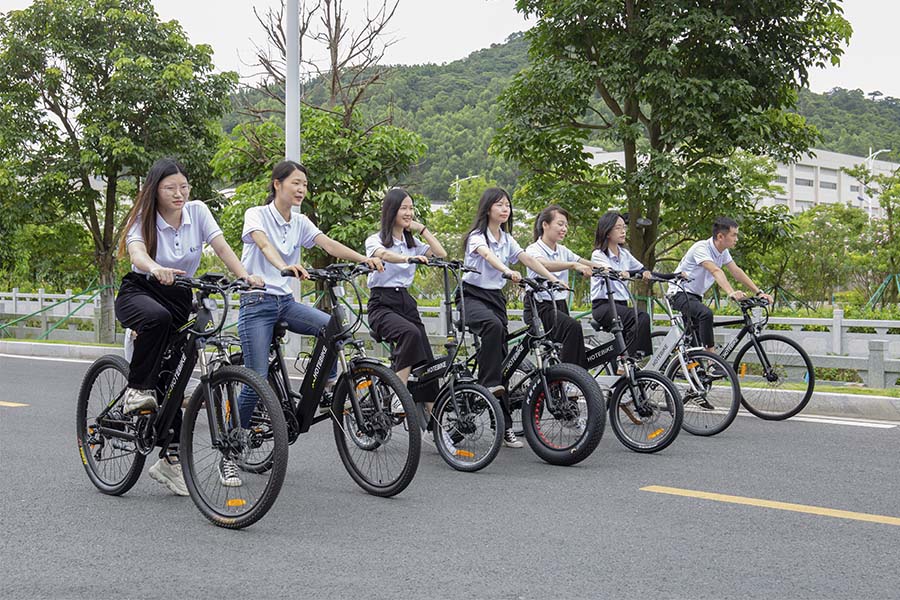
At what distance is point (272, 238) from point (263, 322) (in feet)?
1.91

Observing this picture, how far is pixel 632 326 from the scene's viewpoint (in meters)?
8.32

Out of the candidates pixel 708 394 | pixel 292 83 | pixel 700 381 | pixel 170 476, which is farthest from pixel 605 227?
pixel 292 83

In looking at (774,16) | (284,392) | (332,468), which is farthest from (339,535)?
(774,16)

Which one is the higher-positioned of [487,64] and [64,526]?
[487,64]

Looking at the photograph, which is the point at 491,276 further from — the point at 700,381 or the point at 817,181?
the point at 817,181

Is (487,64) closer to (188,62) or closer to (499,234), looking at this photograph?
(188,62)

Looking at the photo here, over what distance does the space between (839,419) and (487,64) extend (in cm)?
8227

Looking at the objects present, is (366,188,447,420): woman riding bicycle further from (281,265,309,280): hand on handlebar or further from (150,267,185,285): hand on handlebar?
(150,267,185,285): hand on handlebar

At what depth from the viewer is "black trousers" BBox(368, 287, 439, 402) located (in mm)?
6930

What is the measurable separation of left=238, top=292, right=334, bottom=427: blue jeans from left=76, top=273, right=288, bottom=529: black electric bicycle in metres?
0.52

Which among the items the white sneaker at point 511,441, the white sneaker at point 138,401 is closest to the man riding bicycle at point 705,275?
the white sneaker at point 511,441

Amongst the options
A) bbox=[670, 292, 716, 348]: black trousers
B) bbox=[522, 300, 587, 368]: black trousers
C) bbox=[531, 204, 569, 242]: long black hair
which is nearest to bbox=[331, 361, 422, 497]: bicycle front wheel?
bbox=[522, 300, 587, 368]: black trousers

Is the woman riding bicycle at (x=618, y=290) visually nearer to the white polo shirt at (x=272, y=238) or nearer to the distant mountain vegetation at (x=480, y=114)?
the white polo shirt at (x=272, y=238)

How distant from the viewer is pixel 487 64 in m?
88.8
